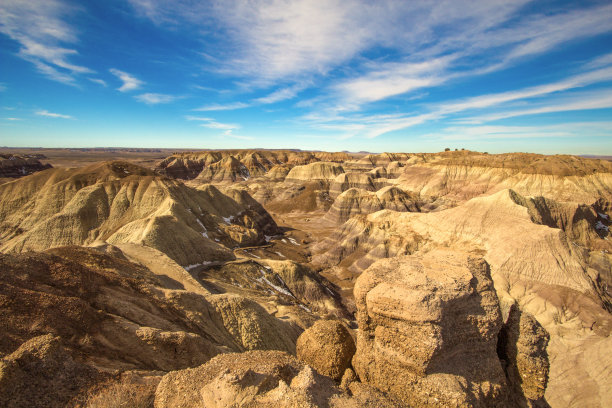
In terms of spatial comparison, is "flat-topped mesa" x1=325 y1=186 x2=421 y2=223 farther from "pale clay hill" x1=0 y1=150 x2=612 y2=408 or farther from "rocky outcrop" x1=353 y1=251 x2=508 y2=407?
"rocky outcrop" x1=353 y1=251 x2=508 y2=407

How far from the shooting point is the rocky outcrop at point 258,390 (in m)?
6.19

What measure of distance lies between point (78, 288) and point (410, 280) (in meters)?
12.7

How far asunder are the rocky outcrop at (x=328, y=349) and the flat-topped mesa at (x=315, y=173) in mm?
87927

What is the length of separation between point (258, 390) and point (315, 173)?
93759 mm

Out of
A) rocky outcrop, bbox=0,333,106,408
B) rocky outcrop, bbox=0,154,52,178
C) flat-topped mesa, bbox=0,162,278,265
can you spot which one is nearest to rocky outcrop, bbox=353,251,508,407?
rocky outcrop, bbox=0,333,106,408

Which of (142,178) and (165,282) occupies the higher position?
(142,178)

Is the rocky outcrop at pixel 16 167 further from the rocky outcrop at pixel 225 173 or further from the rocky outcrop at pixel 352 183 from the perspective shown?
the rocky outcrop at pixel 352 183

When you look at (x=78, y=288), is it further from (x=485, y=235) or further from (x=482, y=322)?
(x=485, y=235)

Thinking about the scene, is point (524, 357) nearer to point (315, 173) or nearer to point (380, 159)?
point (315, 173)

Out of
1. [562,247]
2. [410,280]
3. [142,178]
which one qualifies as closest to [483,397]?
[410,280]

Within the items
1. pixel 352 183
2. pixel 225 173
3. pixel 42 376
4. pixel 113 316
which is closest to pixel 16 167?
pixel 225 173

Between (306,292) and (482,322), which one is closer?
(482,322)

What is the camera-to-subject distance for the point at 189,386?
6.87 metres

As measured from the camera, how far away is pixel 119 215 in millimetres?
38688
